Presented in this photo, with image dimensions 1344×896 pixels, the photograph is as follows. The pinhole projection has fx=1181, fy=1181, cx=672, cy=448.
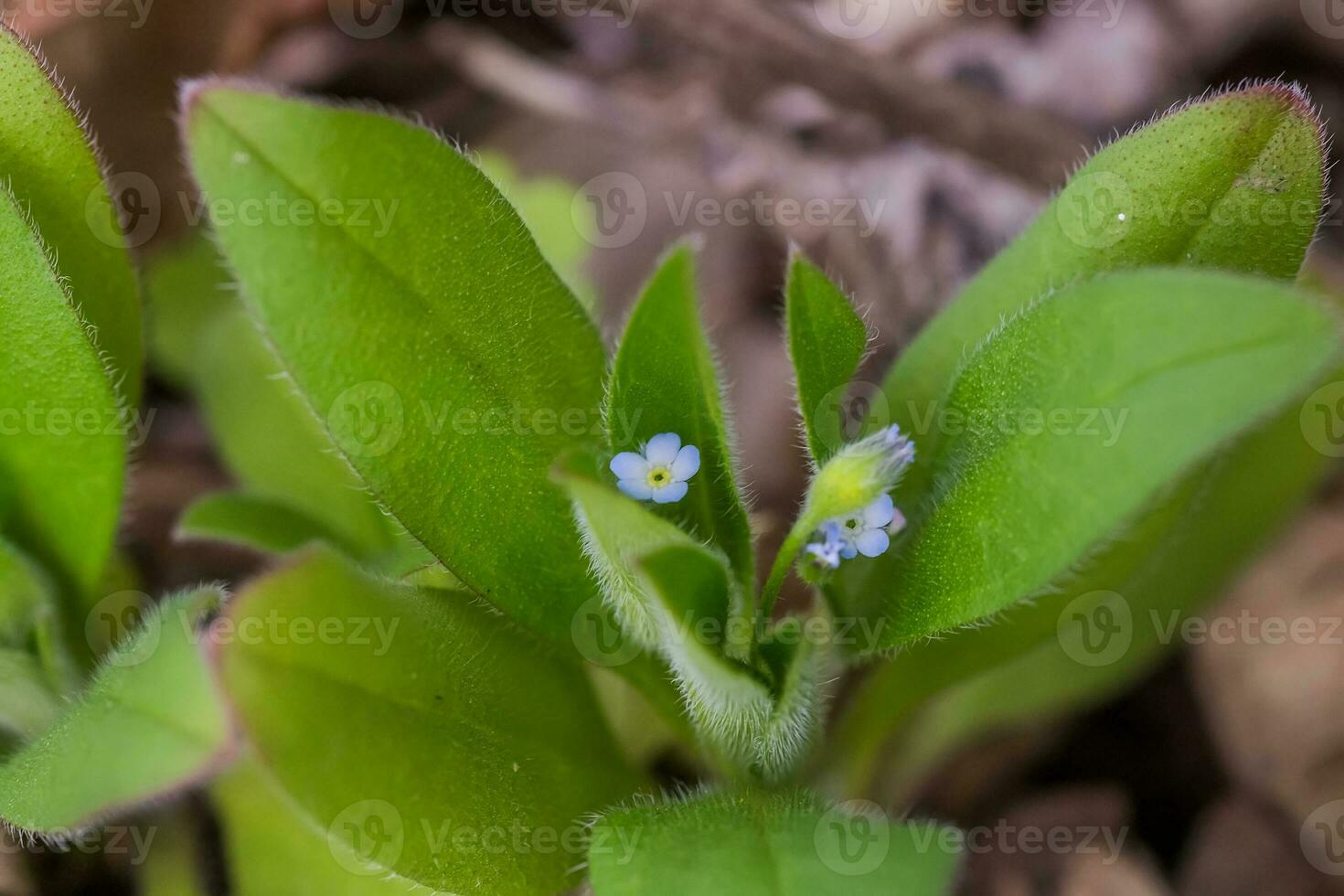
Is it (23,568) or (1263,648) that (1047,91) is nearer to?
(1263,648)

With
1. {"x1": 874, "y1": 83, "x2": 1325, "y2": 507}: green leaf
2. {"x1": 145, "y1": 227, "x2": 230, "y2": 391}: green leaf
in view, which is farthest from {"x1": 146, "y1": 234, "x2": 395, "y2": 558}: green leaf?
{"x1": 874, "y1": 83, "x2": 1325, "y2": 507}: green leaf

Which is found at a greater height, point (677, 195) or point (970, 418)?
point (970, 418)

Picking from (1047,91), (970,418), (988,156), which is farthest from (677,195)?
(970,418)

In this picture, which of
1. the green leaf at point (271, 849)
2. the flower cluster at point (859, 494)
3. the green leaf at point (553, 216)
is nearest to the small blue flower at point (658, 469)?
the flower cluster at point (859, 494)

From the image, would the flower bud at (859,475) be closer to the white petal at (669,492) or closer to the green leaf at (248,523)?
the white petal at (669,492)

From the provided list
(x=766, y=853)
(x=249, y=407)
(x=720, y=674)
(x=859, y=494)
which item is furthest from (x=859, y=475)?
(x=249, y=407)

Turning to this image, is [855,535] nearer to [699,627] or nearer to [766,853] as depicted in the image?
[699,627]

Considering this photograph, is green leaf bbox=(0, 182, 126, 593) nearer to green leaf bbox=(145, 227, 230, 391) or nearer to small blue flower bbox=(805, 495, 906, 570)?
green leaf bbox=(145, 227, 230, 391)

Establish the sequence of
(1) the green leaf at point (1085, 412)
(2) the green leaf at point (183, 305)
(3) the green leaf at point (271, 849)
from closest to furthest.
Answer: (1) the green leaf at point (1085, 412)
(3) the green leaf at point (271, 849)
(2) the green leaf at point (183, 305)
